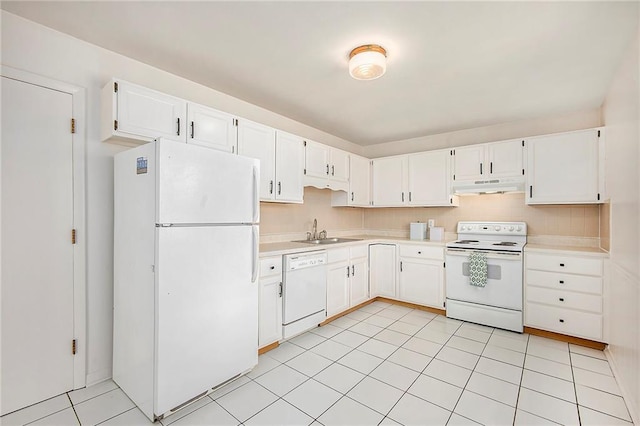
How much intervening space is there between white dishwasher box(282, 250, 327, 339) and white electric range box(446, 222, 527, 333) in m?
1.61

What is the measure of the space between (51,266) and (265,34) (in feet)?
7.12

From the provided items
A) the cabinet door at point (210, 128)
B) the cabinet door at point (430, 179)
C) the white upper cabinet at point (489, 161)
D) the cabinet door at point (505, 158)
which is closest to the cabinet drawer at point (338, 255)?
the cabinet door at point (430, 179)

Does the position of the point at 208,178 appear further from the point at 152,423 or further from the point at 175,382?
the point at 152,423

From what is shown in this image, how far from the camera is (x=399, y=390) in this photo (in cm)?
218

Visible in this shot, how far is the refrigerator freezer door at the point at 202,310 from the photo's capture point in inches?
73.6

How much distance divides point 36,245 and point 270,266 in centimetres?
166

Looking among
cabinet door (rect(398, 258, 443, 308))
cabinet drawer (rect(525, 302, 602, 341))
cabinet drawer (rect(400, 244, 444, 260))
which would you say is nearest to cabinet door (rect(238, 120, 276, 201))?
cabinet drawer (rect(400, 244, 444, 260))

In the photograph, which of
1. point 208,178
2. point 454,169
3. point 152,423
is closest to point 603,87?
point 454,169

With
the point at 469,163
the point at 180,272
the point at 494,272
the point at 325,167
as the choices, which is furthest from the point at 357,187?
the point at 180,272

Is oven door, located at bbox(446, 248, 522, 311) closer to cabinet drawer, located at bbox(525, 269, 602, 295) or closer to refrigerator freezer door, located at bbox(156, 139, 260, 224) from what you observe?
cabinet drawer, located at bbox(525, 269, 602, 295)

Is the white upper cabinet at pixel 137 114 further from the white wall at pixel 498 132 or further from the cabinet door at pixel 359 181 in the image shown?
the white wall at pixel 498 132

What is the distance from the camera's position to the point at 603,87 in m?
2.82

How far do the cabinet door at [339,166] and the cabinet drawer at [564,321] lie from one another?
263 cm

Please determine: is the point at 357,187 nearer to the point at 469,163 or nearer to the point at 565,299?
the point at 469,163
